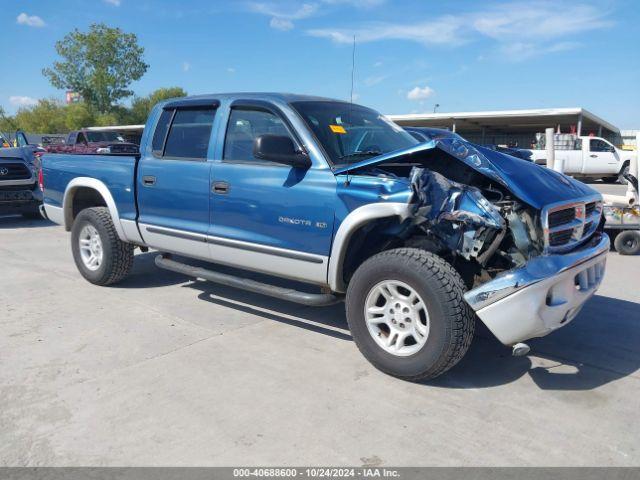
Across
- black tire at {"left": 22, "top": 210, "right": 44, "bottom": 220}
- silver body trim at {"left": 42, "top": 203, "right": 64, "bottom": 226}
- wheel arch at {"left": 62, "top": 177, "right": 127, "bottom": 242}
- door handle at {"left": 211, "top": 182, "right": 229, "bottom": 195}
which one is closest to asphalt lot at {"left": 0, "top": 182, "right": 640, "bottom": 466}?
wheel arch at {"left": 62, "top": 177, "right": 127, "bottom": 242}

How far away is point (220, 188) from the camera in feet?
15.0

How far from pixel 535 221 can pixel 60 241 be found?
7.98 meters

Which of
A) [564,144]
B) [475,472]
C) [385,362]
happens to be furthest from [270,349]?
[564,144]

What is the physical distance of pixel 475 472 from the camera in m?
2.68

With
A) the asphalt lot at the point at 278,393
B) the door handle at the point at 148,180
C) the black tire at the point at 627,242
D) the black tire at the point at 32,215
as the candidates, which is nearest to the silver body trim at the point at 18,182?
the black tire at the point at 32,215

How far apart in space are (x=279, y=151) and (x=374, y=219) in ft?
2.84

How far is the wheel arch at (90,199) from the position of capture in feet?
18.4

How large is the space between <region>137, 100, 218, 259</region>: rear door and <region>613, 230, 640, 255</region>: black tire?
20.7 ft

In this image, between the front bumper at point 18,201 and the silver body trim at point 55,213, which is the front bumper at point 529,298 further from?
the front bumper at point 18,201

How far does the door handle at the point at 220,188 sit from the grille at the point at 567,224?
2470mm

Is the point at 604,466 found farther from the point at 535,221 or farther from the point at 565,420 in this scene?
the point at 535,221

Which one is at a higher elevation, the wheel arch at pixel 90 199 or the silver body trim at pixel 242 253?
the wheel arch at pixel 90 199

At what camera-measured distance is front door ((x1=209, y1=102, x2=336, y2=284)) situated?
13.1 feet

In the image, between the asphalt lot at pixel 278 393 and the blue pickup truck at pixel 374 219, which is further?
the blue pickup truck at pixel 374 219
